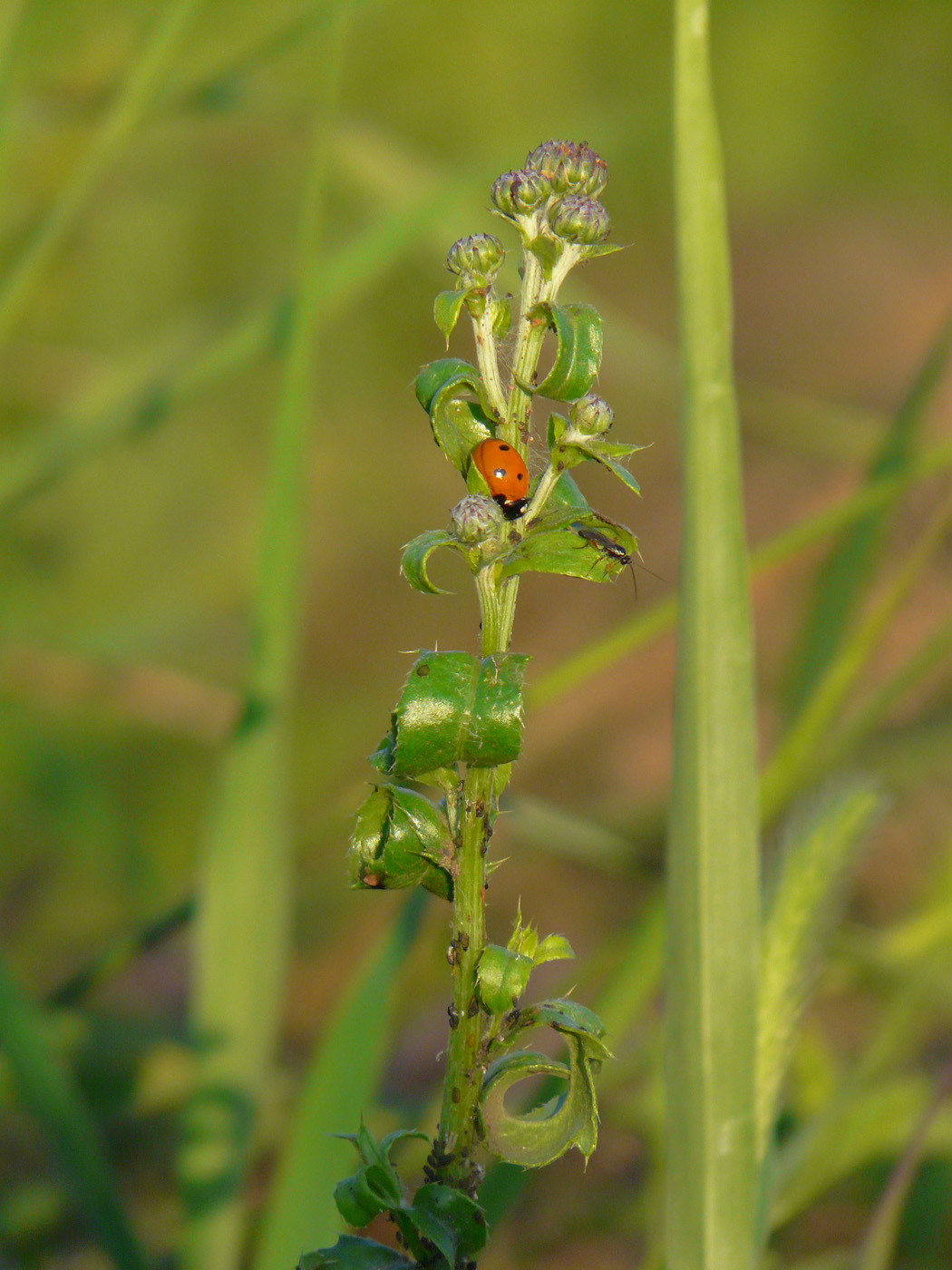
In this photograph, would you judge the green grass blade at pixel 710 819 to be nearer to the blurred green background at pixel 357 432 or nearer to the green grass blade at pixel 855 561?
the blurred green background at pixel 357 432

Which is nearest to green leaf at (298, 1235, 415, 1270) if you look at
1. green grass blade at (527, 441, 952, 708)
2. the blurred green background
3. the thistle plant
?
the thistle plant

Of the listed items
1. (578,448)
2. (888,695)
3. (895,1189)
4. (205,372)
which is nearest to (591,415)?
(578,448)

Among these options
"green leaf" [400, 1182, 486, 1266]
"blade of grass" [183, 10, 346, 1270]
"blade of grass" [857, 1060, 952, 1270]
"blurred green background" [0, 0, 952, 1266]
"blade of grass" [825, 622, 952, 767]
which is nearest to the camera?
"green leaf" [400, 1182, 486, 1266]

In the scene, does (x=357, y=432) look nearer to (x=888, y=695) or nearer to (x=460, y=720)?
(x=888, y=695)

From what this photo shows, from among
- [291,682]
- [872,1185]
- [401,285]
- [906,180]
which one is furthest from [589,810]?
[906,180]

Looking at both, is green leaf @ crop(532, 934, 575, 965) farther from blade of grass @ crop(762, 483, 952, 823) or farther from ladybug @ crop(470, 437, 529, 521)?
blade of grass @ crop(762, 483, 952, 823)

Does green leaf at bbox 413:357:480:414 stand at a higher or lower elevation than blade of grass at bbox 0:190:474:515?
lower

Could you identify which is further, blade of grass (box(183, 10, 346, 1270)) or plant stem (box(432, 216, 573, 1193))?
blade of grass (box(183, 10, 346, 1270))
